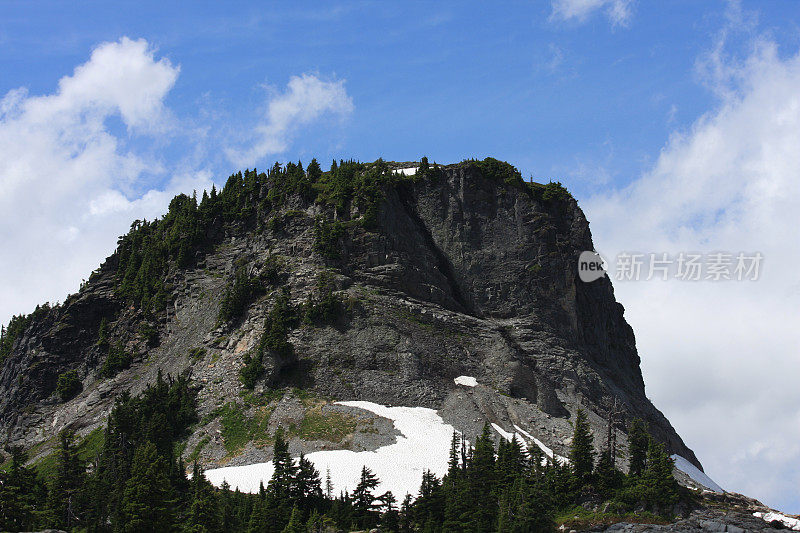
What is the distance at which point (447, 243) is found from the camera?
6319 inches

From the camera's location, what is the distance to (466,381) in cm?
13462

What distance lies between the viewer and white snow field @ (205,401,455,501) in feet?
352

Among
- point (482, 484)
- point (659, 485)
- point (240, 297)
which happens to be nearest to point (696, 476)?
point (659, 485)

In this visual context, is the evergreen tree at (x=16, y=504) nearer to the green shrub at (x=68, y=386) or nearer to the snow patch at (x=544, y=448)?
the snow patch at (x=544, y=448)

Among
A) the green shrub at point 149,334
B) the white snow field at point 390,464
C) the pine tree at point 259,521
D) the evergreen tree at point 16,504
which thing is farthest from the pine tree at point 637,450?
the green shrub at point 149,334

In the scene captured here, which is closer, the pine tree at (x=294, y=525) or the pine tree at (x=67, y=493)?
the pine tree at (x=294, y=525)

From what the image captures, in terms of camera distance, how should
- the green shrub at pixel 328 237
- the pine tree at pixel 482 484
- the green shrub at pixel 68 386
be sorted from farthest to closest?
1. the green shrub at pixel 68 386
2. the green shrub at pixel 328 237
3. the pine tree at pixel 482 484

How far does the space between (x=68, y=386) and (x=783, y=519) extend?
114021 millimetres

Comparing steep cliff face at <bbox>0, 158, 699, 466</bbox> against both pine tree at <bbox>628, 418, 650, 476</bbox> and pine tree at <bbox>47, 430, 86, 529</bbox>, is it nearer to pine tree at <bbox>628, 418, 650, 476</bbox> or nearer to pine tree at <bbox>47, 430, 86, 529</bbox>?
pine tree at <bbox>628, 418, 650, 476</bbox>

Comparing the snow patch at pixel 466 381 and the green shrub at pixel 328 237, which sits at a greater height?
the green shrub at pixel 328 237

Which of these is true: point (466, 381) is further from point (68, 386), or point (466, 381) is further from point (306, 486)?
point (68, 386)

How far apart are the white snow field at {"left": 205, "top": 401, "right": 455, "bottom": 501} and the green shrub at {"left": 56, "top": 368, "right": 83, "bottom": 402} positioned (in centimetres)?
5498

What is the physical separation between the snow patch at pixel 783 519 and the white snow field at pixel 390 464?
119 ft

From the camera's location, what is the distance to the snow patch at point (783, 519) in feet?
332
